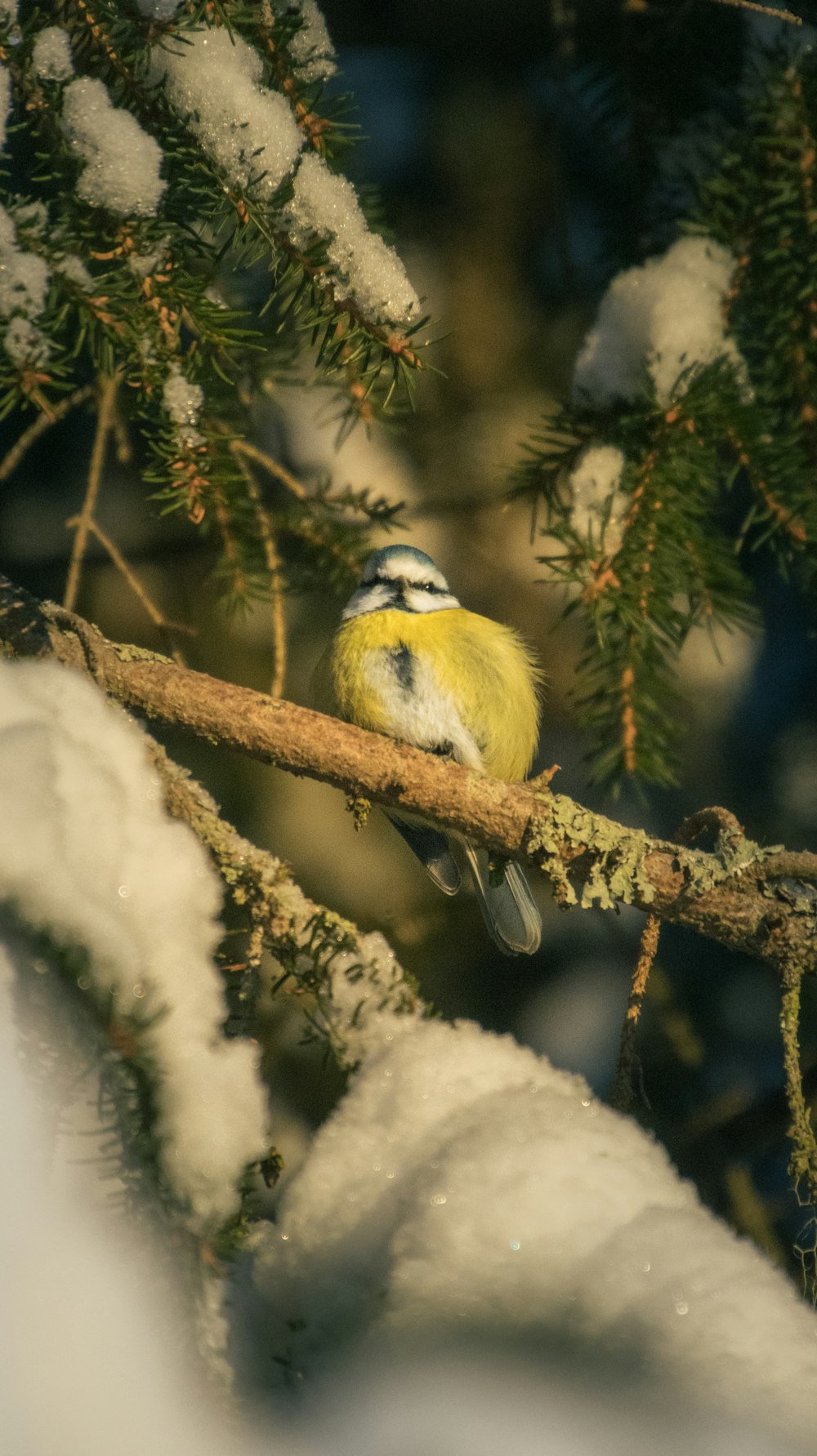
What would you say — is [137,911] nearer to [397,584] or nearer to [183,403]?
[183,403]

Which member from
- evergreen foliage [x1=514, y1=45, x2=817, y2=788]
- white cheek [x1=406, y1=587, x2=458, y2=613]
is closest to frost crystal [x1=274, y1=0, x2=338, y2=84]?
evergreen foliage [x1=514, y1=45, x2=817, y2=788]

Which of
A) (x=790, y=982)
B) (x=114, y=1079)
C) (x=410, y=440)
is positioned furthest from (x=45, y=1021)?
(x=410, y=440)

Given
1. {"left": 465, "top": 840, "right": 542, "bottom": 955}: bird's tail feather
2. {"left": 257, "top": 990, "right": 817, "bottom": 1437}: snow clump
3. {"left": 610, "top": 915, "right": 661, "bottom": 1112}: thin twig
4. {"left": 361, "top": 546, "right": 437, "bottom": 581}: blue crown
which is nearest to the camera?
{"left": 257, "top": 990, "right": 817, "bottom": 1437}: snow clump

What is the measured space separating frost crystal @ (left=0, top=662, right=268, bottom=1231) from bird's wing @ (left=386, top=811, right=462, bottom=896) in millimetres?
816

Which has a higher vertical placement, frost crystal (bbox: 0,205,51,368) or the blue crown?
the blue crown

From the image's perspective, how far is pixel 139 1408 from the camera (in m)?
0.60

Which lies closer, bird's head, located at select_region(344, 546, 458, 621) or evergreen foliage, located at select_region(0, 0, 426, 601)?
evergreen foliage, located at select_region(0, 0, 426, 601)

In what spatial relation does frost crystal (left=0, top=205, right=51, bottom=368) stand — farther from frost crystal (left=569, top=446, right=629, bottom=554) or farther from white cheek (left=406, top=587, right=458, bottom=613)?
white cheek (left=406, top=587, right=458, bottom=613)

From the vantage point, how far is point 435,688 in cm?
153

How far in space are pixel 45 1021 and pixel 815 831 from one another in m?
1.31

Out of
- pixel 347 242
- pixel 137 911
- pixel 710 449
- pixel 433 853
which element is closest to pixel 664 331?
pixel 710 449

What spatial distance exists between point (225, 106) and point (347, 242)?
0.47 ft

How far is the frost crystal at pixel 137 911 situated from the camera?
25.9 inches

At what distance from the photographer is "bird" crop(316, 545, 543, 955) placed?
59.7 inches
